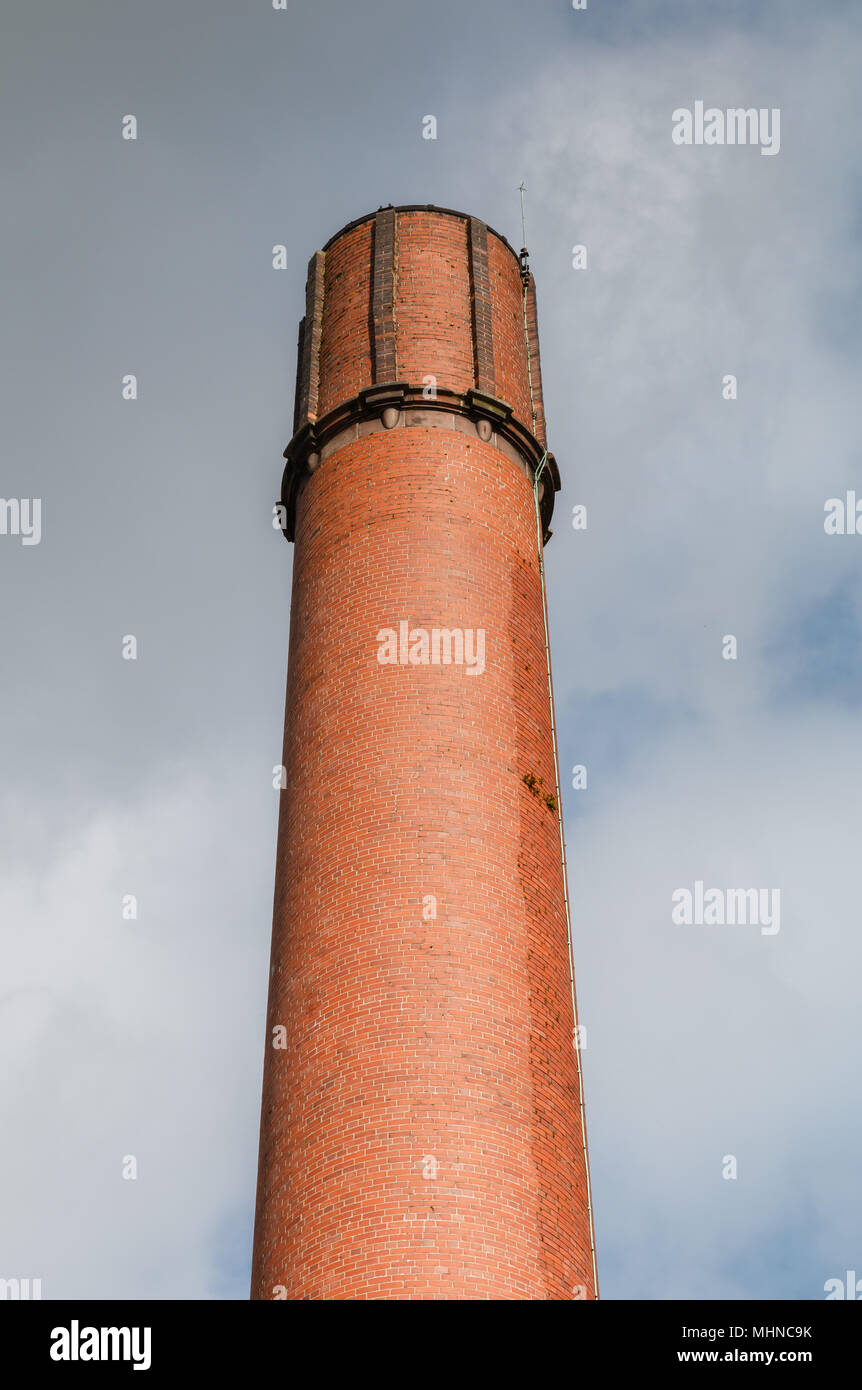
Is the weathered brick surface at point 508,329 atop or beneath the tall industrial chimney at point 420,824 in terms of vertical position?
atop

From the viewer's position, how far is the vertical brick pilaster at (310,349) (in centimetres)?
2195

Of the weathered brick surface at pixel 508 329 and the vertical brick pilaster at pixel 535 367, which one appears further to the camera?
the vertical brick pilaster at pixel 535 367

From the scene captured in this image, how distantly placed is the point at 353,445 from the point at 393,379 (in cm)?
94

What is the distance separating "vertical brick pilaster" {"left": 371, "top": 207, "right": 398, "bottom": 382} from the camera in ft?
70.1

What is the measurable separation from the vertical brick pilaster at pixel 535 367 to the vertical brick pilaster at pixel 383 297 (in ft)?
7.28

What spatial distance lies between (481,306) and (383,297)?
4.11 ft

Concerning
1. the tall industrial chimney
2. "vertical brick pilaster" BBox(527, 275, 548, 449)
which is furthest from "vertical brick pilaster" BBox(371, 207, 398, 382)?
"vertical brick pilaster" BBox(527, 275, 548, 449)

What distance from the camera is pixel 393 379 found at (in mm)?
21109

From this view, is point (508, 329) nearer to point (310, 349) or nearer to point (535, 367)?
point (535, 367)

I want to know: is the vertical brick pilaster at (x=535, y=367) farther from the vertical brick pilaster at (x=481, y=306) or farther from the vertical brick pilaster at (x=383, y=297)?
the vertical brick pilaster at (x=383, y=297)

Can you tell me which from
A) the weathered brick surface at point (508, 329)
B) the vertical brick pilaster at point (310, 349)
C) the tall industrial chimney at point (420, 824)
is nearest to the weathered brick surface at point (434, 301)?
the tall industrial chimney at point (420, 824)

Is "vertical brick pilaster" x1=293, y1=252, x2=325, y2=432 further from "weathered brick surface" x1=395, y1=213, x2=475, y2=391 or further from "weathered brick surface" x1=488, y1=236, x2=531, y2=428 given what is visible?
"weathered brick surface" x1=488, y1=236, x2=531, y2=428

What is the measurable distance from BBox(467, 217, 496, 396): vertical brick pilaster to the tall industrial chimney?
4cm
